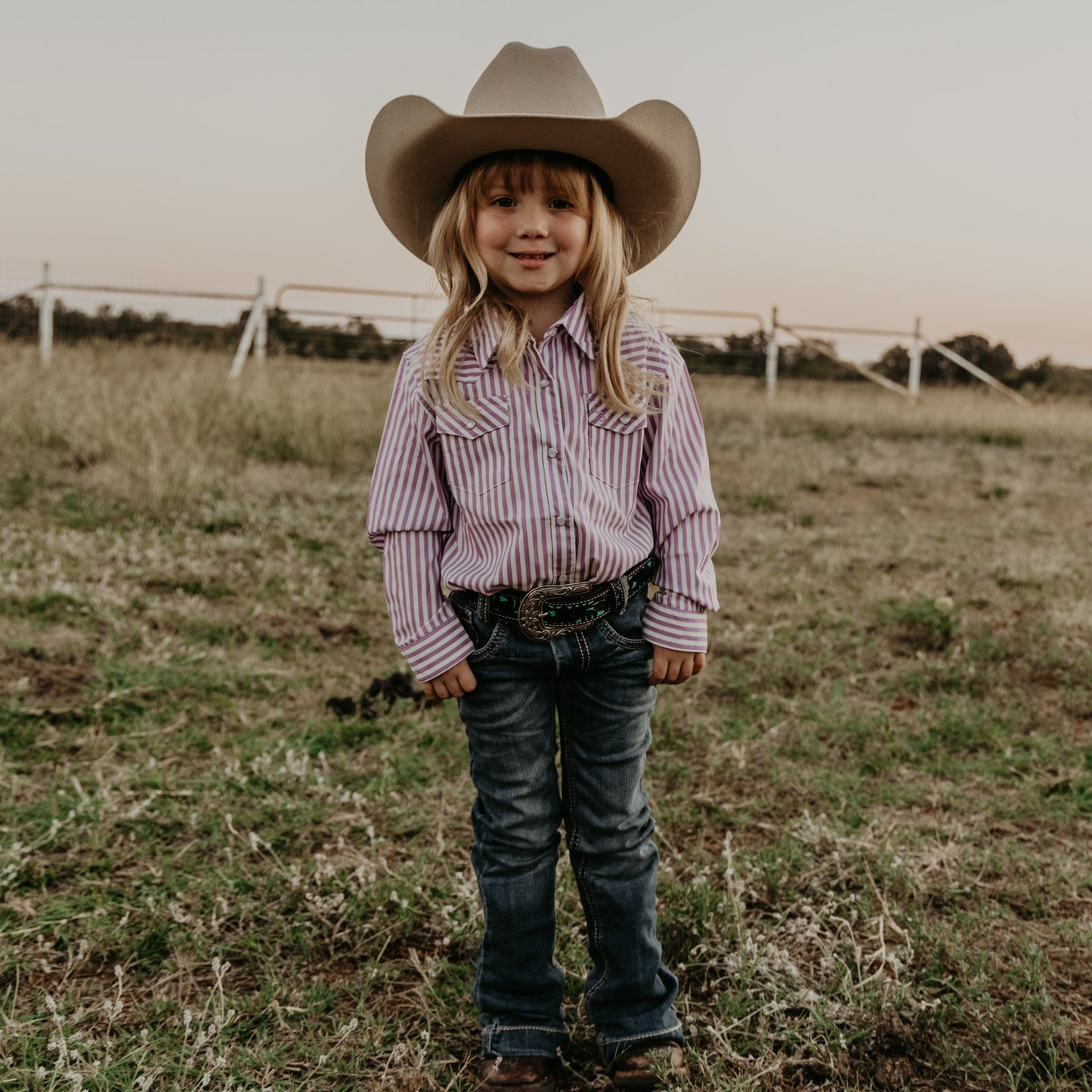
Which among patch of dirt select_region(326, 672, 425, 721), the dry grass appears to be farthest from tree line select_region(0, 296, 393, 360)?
patch of dirt select_region(326, 672, 425, 721)

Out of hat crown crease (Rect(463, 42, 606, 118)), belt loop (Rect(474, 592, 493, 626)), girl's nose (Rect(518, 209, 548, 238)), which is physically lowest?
belt loop (Rect(474, 592, 493, 626))

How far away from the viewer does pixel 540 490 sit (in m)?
1.92

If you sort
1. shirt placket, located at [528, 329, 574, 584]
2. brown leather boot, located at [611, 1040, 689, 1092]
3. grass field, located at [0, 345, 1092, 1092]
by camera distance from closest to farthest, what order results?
shirt placket, located at [528, 329, 574, 584], brown leather boot, located at [611, 1040, 689, 1092], grass field, located at [0, 345, 1092, 1092]

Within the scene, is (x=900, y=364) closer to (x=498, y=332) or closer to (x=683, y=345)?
(x=683, y=345)

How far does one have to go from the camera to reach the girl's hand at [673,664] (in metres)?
2.02

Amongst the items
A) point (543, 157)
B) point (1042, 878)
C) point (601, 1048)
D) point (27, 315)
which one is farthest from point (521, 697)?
point (27, 315)

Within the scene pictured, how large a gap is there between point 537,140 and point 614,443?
59 cm

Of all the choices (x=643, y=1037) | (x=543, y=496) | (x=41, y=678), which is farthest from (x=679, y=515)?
(x=41, y=678)

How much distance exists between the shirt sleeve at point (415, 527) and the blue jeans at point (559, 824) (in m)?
0.07

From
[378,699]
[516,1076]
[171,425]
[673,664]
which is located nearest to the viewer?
[673,664]

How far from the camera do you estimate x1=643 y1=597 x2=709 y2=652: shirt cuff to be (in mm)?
2004

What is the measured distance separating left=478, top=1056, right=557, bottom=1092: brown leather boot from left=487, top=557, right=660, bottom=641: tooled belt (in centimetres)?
90

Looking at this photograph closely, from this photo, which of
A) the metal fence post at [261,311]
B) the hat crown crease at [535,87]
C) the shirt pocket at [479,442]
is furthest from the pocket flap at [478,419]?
the metal fence post at [261,311]

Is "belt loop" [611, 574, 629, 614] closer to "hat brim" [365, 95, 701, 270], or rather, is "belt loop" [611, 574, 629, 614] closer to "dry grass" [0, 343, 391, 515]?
"hat brim" [365, 95, 701, 270]
